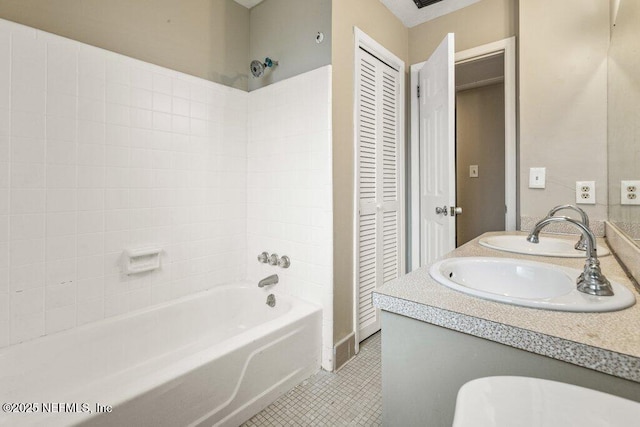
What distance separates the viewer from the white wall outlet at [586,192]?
1661 mm

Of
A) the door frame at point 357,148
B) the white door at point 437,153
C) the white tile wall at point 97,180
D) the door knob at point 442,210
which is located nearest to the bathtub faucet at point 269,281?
the white tile wall at point 97,180

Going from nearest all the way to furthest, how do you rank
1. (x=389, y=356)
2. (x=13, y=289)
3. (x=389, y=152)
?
(x=389, y=356) → (x=13, y=289) → (x=389, y=152)

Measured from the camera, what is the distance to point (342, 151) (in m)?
1.82

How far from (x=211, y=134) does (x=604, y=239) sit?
2267 mm

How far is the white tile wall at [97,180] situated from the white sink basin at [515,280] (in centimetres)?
152

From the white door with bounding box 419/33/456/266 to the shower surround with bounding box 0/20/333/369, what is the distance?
29.4 inches

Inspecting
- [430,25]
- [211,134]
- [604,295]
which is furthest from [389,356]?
[430,25]

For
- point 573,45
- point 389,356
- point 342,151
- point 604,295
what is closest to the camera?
point 604,295

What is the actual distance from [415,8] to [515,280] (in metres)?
2.07

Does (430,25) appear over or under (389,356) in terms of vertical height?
over

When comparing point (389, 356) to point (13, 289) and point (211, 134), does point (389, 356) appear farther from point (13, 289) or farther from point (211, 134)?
point (211, 134)

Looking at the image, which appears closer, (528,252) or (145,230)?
(528,252)

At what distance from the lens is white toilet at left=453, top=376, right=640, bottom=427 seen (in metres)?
0.43

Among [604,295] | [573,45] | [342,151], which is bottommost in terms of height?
[604,295]
